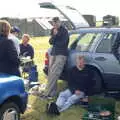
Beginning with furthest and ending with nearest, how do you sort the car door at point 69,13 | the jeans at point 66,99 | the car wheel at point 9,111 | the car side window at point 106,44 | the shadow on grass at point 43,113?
the car side window at point 106,44 → the car door at point 69,13 → the jeans at point 66,99 → the shadow on grass at point 43,113 → the car wheel at point 9,111

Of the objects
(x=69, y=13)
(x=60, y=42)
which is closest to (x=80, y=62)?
(x=60, y=42)

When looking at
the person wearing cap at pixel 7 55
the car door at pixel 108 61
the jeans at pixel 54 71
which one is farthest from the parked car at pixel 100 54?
the person wearing cap at pixel 7 55

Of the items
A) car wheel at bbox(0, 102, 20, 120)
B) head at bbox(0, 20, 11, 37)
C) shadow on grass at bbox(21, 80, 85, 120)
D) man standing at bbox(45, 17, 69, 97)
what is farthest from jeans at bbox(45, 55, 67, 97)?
car wheel at bbox(0, 102, 20, 120)

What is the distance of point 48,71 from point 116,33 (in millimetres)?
1815

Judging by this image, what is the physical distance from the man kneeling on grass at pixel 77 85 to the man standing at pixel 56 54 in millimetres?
538

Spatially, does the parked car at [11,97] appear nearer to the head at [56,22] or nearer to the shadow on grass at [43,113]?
the shadow on grass at [43,113]

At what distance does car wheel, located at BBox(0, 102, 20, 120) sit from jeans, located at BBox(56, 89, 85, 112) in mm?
2063

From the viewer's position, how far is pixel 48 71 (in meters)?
10.6

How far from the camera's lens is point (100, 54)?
10.1 m

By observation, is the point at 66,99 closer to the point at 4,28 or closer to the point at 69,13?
the point at 69,13

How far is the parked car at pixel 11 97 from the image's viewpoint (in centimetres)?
680

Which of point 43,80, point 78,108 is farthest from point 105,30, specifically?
point 43,80

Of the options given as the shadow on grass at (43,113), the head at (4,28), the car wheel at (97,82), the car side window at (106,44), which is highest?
the head at (4,28)

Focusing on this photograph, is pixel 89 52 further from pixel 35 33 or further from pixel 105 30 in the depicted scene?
pixel 35 33
